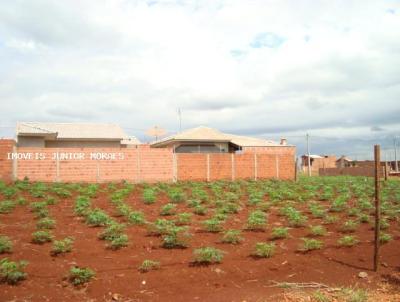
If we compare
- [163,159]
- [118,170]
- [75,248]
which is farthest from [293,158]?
[75,248]

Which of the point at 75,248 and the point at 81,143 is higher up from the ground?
the point at 81,143

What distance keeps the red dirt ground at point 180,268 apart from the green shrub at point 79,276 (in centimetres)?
9

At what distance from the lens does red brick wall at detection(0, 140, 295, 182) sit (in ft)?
70.6

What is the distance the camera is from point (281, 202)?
578 inches

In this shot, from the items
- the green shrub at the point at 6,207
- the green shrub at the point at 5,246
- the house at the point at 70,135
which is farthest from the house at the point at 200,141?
the green shrub at the point at 5,246

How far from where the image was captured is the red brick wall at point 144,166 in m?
21.5

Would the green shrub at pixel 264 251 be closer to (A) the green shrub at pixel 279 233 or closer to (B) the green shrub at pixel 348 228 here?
(A) the green shrub at pixel 279 233

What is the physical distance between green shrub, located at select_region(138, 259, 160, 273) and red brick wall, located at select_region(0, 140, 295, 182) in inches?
631

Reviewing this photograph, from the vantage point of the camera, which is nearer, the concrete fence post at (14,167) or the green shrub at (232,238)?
the green shrub at (232,238)

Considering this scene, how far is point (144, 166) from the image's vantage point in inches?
923

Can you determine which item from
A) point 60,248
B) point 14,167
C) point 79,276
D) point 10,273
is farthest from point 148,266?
point 14,167

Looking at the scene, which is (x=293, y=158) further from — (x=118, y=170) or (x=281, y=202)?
(x=281, y=202)

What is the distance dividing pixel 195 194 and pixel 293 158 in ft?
45.2

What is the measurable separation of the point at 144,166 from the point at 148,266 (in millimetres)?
16641
